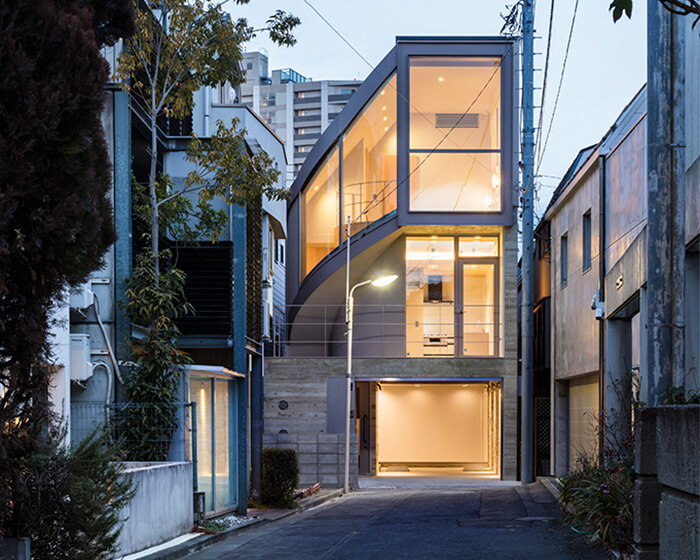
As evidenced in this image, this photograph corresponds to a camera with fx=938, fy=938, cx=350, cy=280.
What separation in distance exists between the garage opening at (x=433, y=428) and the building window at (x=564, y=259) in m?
9.33

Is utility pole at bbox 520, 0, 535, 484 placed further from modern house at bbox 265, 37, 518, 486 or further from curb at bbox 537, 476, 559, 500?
modern house at bbox 265, 37, 518, 486

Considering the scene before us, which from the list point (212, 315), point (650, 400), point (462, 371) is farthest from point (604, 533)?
→ point (462, 371)

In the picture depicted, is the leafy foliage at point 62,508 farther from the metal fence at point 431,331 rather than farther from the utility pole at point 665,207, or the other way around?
the metal fence at point 431,331

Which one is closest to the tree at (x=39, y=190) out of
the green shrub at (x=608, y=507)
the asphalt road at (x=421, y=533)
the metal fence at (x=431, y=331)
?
the asphalt road at (x=421, y=533)

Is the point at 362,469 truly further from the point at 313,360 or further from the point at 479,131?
the point at 479,131

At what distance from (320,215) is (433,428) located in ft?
27.2

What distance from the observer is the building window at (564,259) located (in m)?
23.2

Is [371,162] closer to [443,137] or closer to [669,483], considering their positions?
[443,137]

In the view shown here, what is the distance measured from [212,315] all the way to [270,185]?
2943 millimetres

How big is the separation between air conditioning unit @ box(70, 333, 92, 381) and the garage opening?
1895 centimetres

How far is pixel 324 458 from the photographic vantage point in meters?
26.0

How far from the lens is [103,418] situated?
1403 cm

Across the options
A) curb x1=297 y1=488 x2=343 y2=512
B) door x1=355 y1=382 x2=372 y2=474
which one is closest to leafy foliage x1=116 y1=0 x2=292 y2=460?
curb x1=297 y1=488 x2=343 y2=512

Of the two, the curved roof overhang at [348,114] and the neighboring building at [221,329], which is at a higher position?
the curved roof overhang at [348,114]
